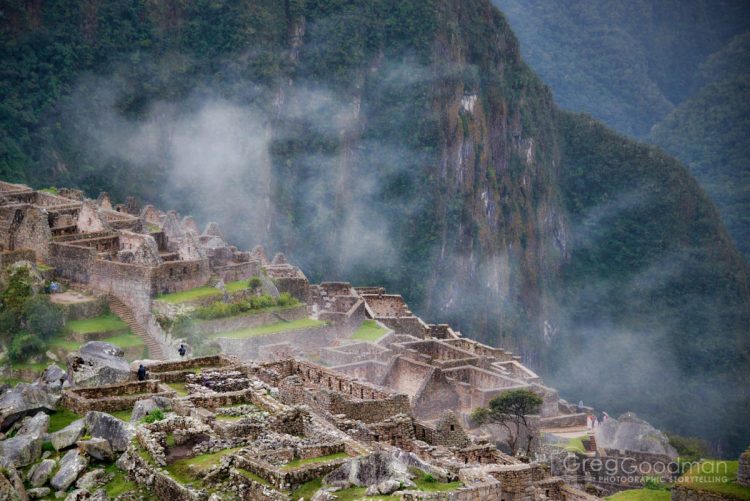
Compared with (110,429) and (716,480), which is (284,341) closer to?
(716,480)

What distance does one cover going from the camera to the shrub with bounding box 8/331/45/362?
29906 mm

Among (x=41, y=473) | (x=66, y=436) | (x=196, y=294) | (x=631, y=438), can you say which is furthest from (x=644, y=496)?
(x=41, y=473)

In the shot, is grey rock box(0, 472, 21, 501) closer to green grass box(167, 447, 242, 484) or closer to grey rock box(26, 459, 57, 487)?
grey rock box(26, 459, 57, 487)

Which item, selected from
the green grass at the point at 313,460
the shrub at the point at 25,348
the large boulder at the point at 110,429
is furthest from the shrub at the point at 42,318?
the green grass at the point at 313,460

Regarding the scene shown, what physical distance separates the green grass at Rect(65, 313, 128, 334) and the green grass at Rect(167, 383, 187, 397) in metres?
14.5

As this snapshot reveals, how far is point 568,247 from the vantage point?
159375mm

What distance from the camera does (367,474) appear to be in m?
12.5

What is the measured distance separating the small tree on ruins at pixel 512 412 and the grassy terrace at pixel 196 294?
836cm

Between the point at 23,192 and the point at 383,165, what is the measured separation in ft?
321

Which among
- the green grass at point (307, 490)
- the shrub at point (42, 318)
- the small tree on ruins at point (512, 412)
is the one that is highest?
the shrub at point (42, 318)

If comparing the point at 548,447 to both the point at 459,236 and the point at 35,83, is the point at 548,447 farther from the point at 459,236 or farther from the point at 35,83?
the point at 459,236

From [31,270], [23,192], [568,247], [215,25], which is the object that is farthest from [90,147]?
[568,247]

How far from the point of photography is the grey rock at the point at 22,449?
47.4 feet

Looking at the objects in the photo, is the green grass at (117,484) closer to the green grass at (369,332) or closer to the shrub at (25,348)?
the shrub at (25,348)
